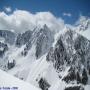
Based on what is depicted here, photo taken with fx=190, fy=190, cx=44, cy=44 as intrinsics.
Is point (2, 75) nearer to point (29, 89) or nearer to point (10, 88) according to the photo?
point (10, 88)

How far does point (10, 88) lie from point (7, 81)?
997 millimetres

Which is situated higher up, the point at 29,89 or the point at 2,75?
the point at 2,75

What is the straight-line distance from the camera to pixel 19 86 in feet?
39.2

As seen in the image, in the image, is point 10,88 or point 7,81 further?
point 7,81

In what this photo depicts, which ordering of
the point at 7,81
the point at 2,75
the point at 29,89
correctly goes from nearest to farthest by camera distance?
the point at 29,89, the point at 7,81, the point at 2,75

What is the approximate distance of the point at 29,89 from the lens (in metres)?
11.6

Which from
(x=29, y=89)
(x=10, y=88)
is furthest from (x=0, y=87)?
(x=29, y=89)

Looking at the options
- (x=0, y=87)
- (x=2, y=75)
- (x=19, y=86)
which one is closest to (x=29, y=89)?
(x=19, y=86)

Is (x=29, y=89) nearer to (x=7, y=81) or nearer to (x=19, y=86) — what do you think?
(x=19, y=86)

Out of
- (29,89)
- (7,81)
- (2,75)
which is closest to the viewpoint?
(29,89)

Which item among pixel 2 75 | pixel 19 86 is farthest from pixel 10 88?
pixel 2 75

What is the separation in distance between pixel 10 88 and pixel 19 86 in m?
0.57

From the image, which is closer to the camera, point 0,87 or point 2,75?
point 0,87

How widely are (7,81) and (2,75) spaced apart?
111 centimetres
